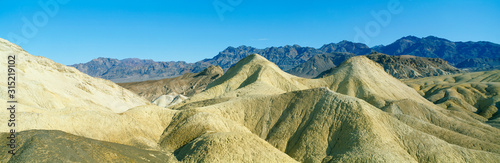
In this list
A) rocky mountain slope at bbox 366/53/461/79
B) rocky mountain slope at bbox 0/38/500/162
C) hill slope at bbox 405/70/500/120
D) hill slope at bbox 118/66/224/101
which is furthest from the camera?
rocky mountain slope at bbox 366/53/461/79

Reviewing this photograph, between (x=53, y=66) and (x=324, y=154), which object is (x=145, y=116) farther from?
(x=53, y=66)

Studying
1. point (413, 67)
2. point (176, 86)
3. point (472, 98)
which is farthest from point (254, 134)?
point (413, 67)

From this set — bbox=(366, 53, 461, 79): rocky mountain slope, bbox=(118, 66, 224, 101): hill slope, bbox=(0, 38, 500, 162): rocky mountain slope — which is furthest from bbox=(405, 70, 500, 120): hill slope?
bbox=(366, 53, 461, 79): rocky mountain slope

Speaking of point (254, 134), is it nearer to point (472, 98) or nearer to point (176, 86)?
point (472, 98)

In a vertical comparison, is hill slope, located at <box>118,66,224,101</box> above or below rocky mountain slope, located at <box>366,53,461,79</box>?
below

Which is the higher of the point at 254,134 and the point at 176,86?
the point at 176,86

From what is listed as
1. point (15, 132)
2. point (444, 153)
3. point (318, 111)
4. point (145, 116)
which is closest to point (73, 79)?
point (145, 116)

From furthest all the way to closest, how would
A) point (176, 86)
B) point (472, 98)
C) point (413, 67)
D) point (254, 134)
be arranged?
point (413, 67) → point (176, 86) → point (472, 98) → point (254, 134)

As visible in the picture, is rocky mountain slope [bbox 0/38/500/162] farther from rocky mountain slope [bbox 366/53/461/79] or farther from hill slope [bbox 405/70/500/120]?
rocky mountain slope [bbox 366/53/461/79]

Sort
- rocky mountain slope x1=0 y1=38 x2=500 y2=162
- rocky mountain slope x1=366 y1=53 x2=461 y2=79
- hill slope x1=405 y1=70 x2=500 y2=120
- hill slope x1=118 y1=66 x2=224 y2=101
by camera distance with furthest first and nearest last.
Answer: rocky mountain slope x1=366 y1=53 x2=461 y2=79
hill slope x1=118 y1=66 x2=224 y2=101
hill slope x1=405 y1=70 x2=500 y2=120
rocky mountain slope x1=0 y1=38 x2=500 y2=162

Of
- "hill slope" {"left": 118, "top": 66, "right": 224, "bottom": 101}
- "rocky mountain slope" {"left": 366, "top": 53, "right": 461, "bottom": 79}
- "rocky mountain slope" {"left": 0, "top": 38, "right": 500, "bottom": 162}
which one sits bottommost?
"rocky mountain slope" {"left": 0, "top": 38, "right": 500, "bottom": 162}

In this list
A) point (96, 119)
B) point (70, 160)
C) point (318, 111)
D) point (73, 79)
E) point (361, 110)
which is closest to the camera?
point (70, 160)
